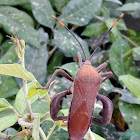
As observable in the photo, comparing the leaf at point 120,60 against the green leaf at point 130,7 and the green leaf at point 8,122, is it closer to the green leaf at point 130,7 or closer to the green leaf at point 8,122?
the green leaf at point 130,7

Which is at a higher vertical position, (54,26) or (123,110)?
(54,26)

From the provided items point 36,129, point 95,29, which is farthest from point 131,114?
point 95,29

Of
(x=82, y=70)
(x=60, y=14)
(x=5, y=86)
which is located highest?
(x=82, y=70)

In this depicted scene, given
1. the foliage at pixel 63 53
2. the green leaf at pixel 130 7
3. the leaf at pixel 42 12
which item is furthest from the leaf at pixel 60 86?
the green leaf at pixel 130 7

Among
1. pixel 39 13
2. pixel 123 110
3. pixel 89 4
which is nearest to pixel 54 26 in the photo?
pixel 39 13

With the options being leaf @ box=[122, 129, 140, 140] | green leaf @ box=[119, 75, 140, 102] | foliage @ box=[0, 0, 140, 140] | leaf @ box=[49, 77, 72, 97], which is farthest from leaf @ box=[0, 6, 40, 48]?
leaf @ box=[122, 129, 140, 140]

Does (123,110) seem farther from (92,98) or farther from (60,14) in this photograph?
(60,14)
